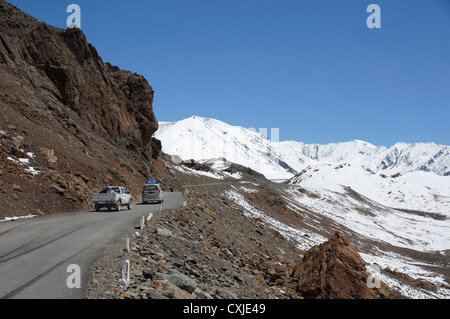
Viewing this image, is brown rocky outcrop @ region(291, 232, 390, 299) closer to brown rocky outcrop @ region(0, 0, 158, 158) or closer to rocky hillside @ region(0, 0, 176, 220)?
rocky hillside @ region(0, 0, 176, 220)

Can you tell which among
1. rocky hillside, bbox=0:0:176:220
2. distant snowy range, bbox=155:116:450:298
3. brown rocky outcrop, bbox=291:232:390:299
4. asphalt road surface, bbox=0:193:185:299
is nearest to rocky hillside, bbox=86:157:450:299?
brown rocky outcrop, bbox=291:232:390:299

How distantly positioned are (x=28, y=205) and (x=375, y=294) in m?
19.9

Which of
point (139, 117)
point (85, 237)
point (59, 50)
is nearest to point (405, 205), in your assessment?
point (139, 117)

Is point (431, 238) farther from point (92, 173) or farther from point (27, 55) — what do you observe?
point (27, 55)

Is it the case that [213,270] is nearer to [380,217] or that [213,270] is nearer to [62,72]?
[62,72]

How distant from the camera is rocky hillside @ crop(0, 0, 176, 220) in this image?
878 inches

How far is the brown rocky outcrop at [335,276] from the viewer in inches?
587

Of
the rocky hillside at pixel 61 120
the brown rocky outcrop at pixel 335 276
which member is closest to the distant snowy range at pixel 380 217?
the brown rocky outcrop at pixel 335 276

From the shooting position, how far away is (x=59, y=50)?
142ft

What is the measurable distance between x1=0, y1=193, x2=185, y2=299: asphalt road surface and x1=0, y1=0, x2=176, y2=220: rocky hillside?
13.7 ft

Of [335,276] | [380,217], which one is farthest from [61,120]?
[380,217]

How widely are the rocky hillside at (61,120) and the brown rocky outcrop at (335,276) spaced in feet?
53.6

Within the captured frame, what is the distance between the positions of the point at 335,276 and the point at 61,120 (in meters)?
32.2

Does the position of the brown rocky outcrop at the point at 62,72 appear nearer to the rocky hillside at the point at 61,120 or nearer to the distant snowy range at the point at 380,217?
the rocky hillside at the point at 61,120
